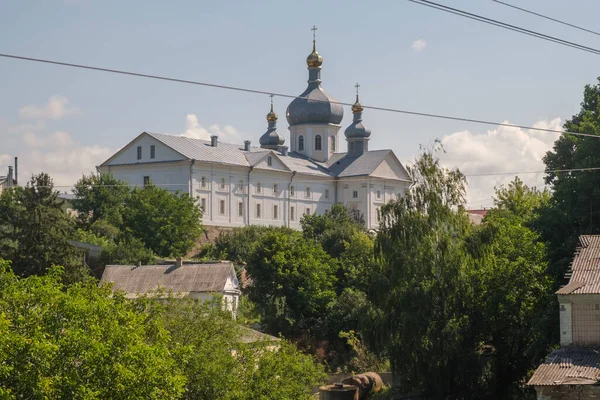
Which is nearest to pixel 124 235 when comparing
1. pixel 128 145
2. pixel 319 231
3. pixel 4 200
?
pixel 4 200

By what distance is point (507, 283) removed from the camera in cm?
4034

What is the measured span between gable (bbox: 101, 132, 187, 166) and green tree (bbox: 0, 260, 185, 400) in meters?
65.8

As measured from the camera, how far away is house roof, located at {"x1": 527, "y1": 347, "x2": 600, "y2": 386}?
1227 inches

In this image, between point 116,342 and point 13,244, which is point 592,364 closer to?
point 116,342

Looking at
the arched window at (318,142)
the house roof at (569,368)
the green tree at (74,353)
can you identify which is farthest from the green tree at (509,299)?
the arched window at (318,142)

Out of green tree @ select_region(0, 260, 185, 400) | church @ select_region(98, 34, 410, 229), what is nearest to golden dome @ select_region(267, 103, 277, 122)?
church @ select_region(98, 34, 410, 229)

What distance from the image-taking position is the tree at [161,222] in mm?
79000

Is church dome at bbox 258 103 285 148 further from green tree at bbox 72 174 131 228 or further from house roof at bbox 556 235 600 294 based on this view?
house roof at bbox 556 235 600 294

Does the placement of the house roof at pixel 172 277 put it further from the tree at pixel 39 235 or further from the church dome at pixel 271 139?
the church dome at pixel 271 139

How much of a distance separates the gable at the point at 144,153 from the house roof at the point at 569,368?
211 feet

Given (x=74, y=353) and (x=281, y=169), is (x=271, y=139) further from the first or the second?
(x=74, y=353)

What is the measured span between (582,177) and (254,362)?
12504mm

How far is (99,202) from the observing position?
84125 millimetres

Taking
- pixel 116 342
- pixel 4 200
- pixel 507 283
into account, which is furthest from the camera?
pixel 4 200
